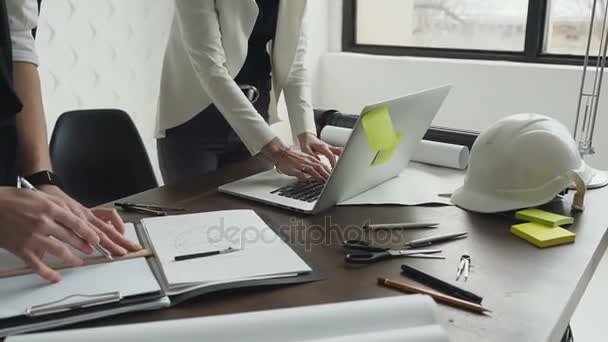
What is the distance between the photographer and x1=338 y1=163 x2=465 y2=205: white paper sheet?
119 cm

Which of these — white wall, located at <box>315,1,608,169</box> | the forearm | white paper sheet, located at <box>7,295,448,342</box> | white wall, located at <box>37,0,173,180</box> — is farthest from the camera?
white wall, located at <box>315,1,608,169</box>

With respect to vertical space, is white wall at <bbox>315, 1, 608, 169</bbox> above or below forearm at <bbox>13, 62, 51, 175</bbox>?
below

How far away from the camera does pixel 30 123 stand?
106cm

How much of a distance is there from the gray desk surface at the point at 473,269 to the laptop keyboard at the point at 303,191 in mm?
63

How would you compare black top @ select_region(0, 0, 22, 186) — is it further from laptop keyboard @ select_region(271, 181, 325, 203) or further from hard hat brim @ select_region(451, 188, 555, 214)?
hard hat brim @ select_region(451, 188, 555, 214)

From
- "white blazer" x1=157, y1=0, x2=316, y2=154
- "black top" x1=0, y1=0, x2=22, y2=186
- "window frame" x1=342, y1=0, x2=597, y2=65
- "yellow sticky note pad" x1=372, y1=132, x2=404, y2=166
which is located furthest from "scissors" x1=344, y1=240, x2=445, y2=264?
"window frame" x1=342, y1=0, x2=597, y2=65

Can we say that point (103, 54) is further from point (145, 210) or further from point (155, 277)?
point (155, 277)

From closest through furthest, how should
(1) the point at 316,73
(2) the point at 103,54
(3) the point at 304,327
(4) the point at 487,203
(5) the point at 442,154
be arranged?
(3) the point at 304,327
(4) the point at 487,203
(5) the point at 442,154
(2) the point at 103,54
(1) the point at 316,73

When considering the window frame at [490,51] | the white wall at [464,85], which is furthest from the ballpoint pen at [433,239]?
the window frame at [490,51]

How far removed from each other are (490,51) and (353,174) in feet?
7.71

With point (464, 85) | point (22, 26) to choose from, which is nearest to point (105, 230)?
point (22, 26)

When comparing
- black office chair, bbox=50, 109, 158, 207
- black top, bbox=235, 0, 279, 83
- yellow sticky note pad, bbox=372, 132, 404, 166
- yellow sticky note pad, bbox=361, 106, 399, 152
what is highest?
black top, bbox=235, 0, 279, 83

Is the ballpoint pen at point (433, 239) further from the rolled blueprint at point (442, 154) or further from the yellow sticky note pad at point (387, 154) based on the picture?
the rolled blueprint at point (442, 154)

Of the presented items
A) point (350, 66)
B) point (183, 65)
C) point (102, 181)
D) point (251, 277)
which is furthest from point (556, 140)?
point (350, 66)
